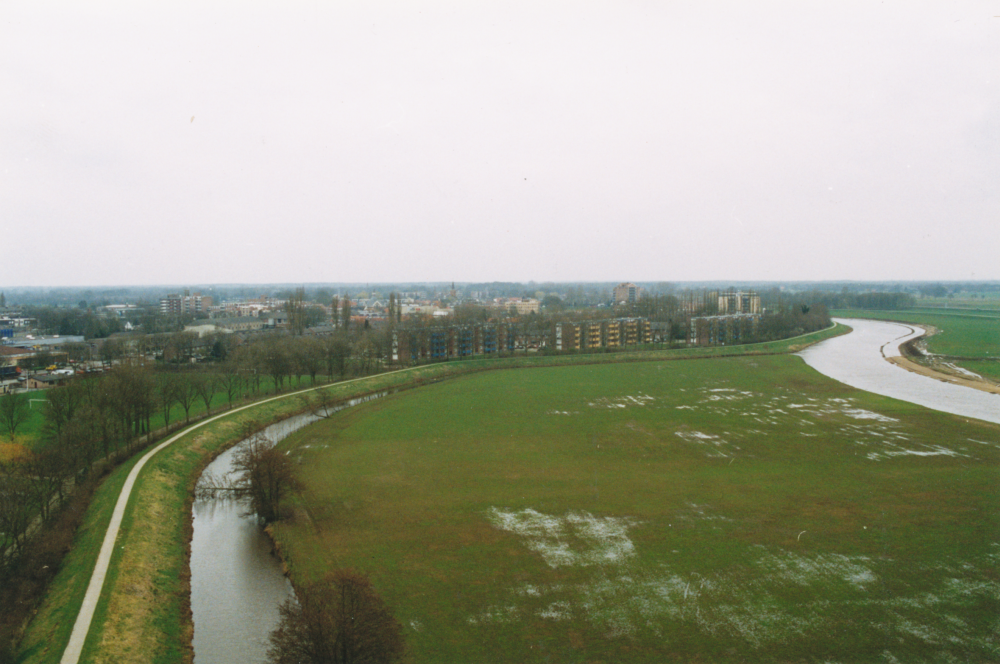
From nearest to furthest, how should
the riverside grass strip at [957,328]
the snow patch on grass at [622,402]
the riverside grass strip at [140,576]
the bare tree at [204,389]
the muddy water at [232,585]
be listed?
the riverside grass strip at [140,576] < the muddy water at [232,585] < the bare tree at [204,389] < the snow patch on grass at [622,402] < the riverside grass strip at [957,328]

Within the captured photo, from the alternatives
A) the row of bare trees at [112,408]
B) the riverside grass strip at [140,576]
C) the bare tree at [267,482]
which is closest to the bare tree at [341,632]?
the riverside grass strip at [140,576]

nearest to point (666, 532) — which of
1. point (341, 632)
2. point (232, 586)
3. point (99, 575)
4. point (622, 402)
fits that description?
point (341, 632)

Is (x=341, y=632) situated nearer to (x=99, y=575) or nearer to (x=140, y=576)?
(x=140, y=576)

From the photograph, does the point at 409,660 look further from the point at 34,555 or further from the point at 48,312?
the point at 48,312

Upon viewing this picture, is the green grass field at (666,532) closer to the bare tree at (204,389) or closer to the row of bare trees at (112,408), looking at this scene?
the bare tree at (204,389)

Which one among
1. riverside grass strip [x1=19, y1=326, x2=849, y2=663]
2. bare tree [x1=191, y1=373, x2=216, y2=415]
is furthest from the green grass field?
bare tree [x1=191, y1=373, x2=216, y2=415]

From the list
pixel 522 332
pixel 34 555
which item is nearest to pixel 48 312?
pixel 522 332

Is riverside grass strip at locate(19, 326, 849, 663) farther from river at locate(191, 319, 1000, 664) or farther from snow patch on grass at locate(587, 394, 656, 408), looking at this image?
snow patch on grass at locate(587, 394, 656, 408)
